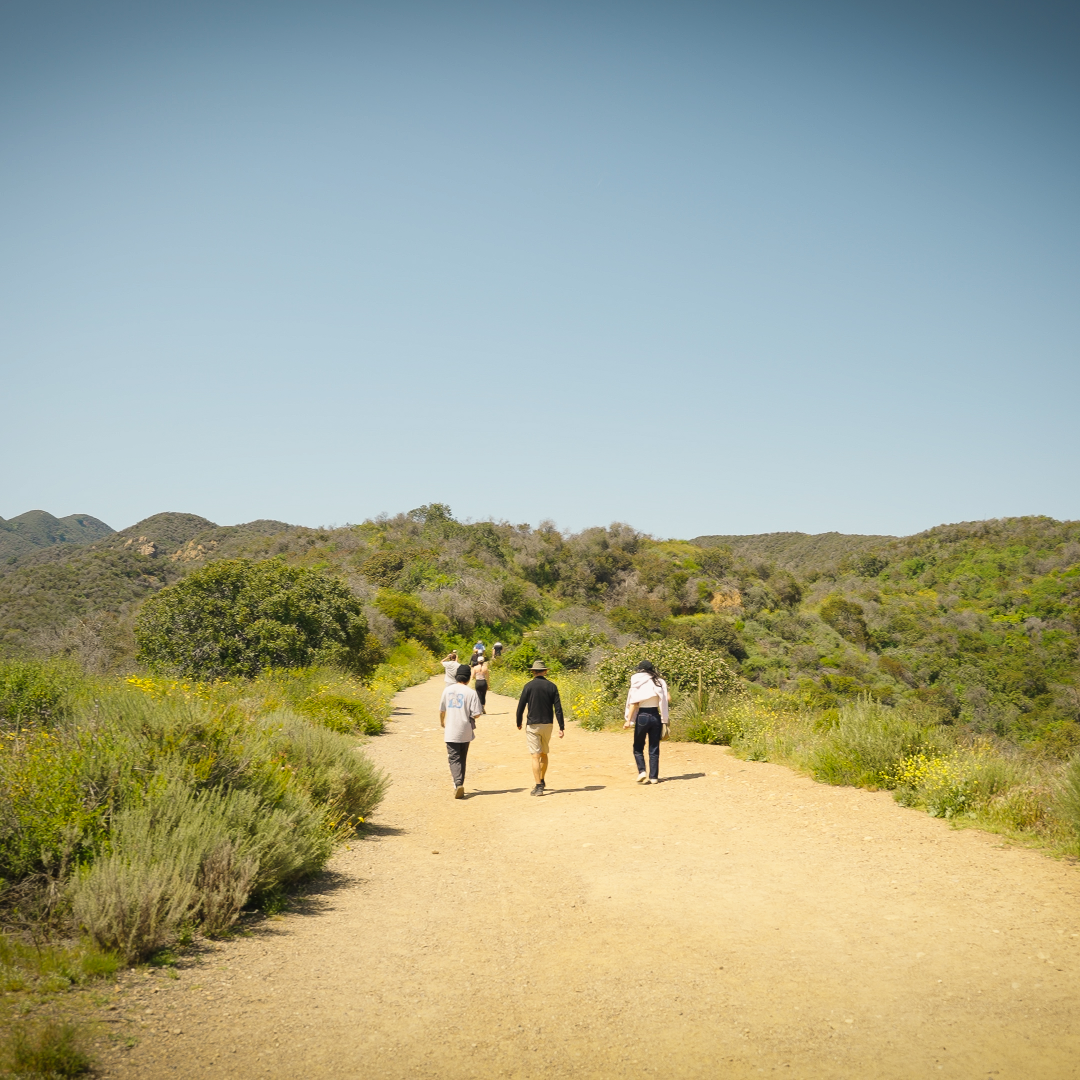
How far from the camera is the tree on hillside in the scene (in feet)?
64.4

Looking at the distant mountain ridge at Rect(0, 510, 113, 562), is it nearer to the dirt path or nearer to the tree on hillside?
the tree on hillside

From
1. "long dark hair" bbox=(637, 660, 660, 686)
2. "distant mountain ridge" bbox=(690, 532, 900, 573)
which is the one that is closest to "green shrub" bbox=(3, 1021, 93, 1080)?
"long dark hair" bbox=(637, 660, 660, 686)

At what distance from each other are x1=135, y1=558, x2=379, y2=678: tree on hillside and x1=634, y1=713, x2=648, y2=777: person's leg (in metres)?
11.9

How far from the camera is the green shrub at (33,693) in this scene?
786 centimetres

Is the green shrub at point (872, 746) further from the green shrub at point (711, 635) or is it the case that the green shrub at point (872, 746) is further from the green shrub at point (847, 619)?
the green shrub at point (847, 619)

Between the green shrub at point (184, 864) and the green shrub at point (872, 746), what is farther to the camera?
the green shrub at point (872, 746)

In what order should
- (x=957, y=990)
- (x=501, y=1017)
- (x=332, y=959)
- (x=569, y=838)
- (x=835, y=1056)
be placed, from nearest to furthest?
(x=835, y=1056) → (x=501, y=1017) → (x=957, y=990) → (x=332, y=959) → (x=569, y=838)

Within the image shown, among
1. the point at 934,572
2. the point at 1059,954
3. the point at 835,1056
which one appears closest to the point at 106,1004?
the point at 835,1056

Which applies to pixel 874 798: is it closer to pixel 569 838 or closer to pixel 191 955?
pixel 569 838

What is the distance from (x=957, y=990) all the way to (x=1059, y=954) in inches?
42.2

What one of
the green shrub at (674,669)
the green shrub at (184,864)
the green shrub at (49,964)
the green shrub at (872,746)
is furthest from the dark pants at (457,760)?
the green shrub at (674,669)

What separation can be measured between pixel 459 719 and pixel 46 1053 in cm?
695

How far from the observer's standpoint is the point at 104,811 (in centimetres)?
536

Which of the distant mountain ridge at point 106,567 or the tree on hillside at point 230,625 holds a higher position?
the distant mountain ridge at point 106,567
